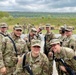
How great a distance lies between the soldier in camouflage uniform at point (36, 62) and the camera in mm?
6688

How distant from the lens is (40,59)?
678 cm

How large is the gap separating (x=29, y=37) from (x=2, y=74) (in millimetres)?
2606

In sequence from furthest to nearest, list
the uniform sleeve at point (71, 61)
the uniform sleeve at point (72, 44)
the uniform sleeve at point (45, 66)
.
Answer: the uniform sleeve at point (72, 44)
the uniform sleeve at point (45, 66)
the uniform sleeve at point (71, 61)

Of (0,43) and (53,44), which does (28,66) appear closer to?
(53,44)

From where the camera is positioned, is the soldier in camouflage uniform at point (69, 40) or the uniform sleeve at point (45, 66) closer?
the uniform sleeve at point (45, 66)

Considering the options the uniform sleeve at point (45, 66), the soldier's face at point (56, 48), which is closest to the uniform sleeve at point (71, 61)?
the soldier's face at point (56, 48)

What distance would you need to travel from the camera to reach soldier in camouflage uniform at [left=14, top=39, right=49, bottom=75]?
669 cm

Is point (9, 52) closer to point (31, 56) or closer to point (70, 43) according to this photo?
point (31, 56)

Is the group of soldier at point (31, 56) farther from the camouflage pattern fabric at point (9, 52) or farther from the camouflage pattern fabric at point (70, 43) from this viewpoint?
the camouflage pattern fabric at point (70, 43)

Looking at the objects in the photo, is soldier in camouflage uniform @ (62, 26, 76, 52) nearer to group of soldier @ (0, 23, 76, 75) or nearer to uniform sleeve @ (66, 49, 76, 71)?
group of soldier @ (0, 23, 76, 75)

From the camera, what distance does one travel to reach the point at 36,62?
6.80 meters

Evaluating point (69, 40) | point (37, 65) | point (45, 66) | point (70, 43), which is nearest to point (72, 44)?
point (70, 43)

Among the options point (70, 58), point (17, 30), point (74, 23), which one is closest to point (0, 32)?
point (17, 30)

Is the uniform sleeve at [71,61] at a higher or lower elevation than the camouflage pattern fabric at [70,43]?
higher
